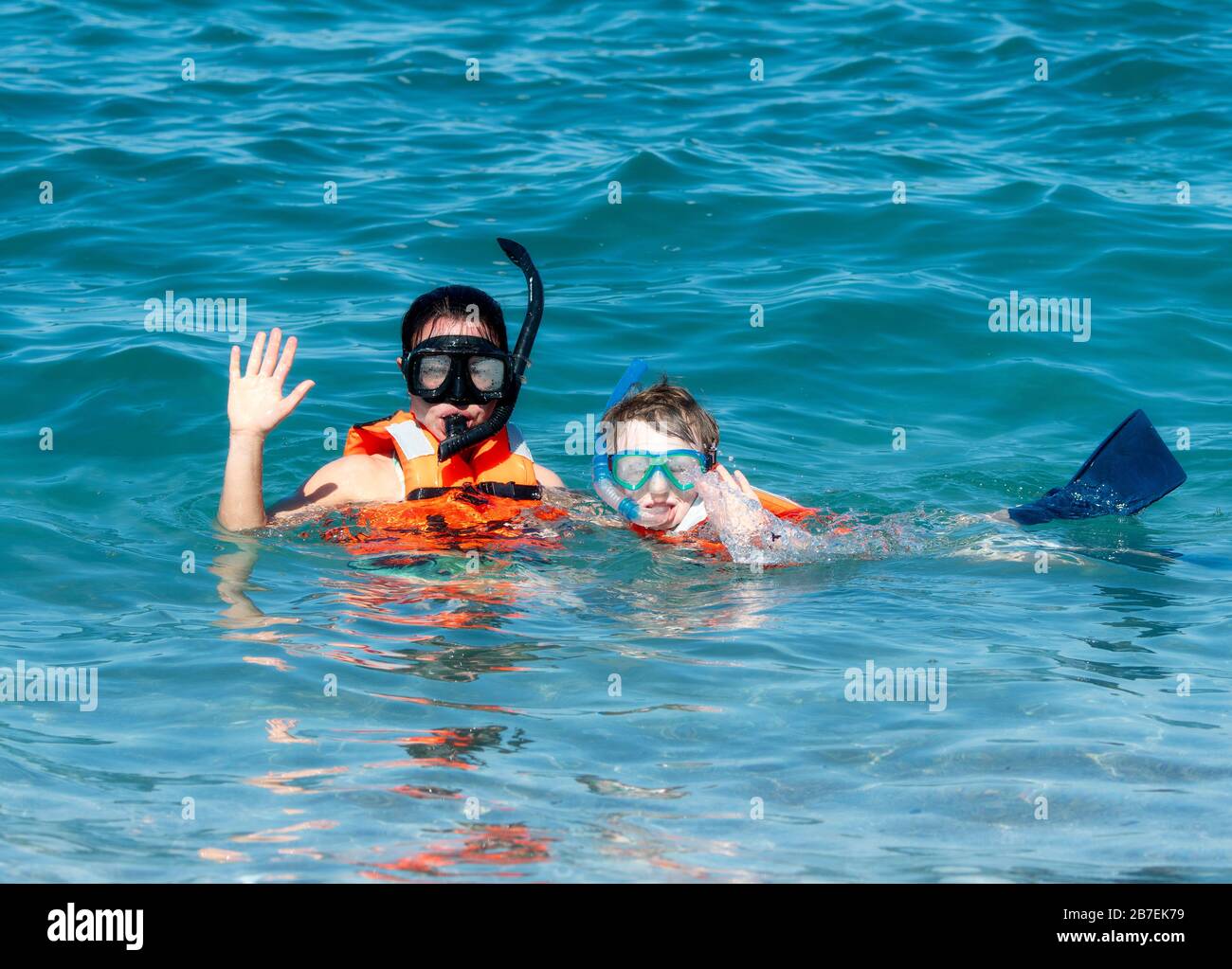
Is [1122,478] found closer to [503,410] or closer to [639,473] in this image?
[639,473]

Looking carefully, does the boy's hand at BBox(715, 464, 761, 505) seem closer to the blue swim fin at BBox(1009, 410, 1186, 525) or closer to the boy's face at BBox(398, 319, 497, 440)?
the boy's face at BBox(398, 319, 497, 440)

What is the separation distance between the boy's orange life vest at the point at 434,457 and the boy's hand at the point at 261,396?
70cm

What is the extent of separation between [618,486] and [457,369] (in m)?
0.77

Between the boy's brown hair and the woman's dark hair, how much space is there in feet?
1.77

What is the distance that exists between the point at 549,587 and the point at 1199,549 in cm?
269

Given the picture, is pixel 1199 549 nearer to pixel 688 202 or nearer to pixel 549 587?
pixel 549 587

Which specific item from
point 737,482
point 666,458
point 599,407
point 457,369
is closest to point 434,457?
point 457,369

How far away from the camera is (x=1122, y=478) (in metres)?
6.21

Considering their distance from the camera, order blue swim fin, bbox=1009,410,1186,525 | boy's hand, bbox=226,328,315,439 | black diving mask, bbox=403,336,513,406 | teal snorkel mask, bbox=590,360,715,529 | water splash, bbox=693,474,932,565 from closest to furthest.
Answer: boy's hand, bbox=226,328,315,439, water splash, bbox=693,474,932,565, teal snorkel mask, bbox=590,360,715,529, black diving mask, bbox=403,336,513,406, blue swim fin, bbox=1009,410,1186,525

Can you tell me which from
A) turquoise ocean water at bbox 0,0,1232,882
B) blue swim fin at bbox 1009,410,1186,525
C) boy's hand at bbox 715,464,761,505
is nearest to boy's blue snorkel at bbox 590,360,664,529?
turquoise ocean water at bbox 0,0,1232,882

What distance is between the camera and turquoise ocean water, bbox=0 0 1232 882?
3.64 meters

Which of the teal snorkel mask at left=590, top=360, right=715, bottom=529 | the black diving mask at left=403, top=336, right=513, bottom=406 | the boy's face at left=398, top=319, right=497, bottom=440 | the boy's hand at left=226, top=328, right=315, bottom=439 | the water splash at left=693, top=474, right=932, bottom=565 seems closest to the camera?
the boy's hand at left=226, top=328, right=315, bottom=439

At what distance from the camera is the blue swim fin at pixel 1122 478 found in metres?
6.18

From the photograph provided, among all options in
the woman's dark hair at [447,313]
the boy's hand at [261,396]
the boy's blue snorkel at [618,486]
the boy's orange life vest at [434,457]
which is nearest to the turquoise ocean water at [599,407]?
the boy's blue snorkel at [618,486]
